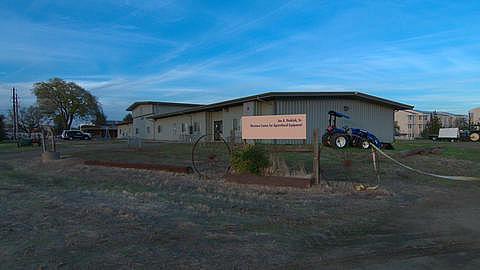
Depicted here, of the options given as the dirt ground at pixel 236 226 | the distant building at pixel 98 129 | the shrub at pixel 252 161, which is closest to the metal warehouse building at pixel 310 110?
the shrub at pixel 252 161

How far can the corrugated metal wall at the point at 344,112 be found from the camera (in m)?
33.0

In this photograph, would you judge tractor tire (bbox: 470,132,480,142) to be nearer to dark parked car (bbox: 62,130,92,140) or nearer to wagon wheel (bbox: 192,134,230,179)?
wagon wheel (bbox: 192,134,230,179)

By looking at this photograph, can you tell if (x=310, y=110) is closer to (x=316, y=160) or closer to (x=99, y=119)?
(x=316, y=160)

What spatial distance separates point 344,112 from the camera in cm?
3475

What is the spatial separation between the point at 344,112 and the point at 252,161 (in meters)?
23.4

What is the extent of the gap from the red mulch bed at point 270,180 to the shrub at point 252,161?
284mm

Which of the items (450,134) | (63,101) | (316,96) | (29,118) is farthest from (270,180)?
(29,118)

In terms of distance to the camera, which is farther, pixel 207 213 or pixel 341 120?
pixel 341 120

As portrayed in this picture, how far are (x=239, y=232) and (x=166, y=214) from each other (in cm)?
180

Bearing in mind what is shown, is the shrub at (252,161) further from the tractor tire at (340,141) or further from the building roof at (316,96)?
the building roof at (316,96)

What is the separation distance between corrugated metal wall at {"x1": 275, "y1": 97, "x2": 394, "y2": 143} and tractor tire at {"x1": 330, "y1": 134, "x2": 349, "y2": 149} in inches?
246

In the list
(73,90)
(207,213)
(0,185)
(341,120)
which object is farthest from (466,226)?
(73,90)

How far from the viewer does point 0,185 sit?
12.9 metres

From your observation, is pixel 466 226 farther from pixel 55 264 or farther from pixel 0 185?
pixel 0 185
